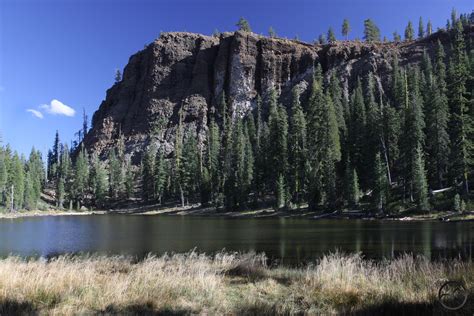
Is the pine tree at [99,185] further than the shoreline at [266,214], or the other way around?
the pine tree at [99,185]

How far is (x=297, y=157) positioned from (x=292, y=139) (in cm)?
550

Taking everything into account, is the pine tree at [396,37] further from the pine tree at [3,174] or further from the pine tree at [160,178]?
the pine tree at [3,174]

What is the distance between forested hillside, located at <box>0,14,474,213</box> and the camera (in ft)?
205

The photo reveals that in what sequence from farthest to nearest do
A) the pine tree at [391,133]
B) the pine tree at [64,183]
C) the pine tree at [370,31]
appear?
the pine tree at [370,31] → the pine tree at [64,183] → the pine tree at [391,133]

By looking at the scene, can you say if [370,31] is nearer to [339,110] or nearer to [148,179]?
[339,110]

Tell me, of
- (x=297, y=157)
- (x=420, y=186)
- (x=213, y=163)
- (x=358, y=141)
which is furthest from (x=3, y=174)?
(x=420, y=186)

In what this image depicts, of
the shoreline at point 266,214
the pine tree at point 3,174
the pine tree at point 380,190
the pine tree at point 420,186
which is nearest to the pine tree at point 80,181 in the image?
the shoreline at point 266,214

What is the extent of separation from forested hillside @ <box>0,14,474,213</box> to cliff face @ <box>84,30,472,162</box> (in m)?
0.56

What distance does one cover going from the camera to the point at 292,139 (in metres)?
84.4

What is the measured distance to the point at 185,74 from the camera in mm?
158625

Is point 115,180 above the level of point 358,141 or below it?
below

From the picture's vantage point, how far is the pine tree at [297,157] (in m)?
78.9

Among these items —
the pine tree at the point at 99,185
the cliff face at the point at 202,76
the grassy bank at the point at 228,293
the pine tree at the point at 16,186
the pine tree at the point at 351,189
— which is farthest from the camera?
the cliff face at the point at 202,76

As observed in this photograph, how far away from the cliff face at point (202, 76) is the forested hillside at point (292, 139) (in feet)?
1.84
